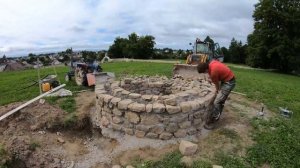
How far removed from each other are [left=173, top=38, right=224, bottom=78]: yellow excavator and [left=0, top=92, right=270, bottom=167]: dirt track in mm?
5030

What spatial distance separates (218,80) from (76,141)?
3.44 metres

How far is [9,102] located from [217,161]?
6437 mm

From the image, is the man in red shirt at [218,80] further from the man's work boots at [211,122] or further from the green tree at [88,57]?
the green tree at [88,57]

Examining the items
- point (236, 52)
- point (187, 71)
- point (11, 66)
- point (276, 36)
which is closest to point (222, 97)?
point (187, 71)

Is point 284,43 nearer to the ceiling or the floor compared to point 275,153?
nearer to the ceiling

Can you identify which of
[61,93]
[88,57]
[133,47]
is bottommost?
[61,93]

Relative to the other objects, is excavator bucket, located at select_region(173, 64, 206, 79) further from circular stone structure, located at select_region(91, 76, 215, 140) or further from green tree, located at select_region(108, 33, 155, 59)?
green tree, located at select_region(108, 33, 155, 59)

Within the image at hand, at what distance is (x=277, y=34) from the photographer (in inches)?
923

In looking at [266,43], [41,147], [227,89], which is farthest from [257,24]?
[41,147]

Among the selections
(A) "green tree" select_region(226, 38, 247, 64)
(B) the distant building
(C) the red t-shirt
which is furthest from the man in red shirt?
(A) "green tree" select_region(226, 38, 247, 64)

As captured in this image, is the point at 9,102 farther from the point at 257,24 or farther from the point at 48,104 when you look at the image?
the point at 257,24

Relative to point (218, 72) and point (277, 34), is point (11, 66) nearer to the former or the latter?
point (277, 34)

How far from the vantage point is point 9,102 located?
26.7ft

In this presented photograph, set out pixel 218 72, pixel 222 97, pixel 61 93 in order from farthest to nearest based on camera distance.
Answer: pixel 61 93
pixel 222 97
pixel 218 72
